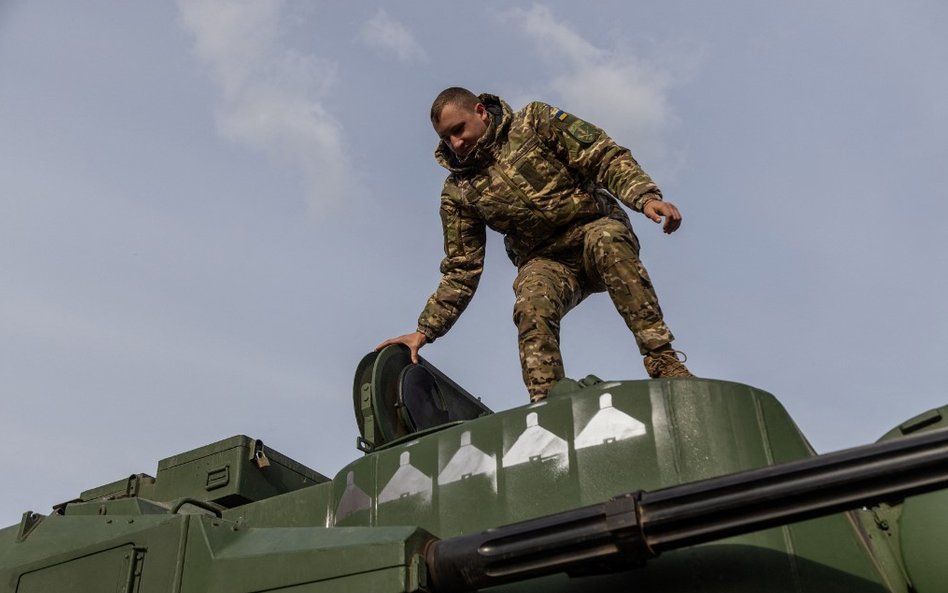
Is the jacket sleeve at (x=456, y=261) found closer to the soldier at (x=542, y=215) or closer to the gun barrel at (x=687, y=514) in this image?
the soldier at (x=542, y=215)

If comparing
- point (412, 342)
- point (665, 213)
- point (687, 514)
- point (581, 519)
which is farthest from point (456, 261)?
point (687, 514)

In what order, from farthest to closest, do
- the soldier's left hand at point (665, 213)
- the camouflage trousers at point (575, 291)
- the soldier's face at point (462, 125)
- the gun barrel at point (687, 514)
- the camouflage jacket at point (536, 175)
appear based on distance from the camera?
the soldier's face at point (462, 125) < the camouflage jacket at point (536, 175) < the camouflage trousers at point (575, 291) < the soldier's left hand at point (665, 213) < the gun barrel at point (687, 514)

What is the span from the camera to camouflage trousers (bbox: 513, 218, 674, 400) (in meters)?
5.36

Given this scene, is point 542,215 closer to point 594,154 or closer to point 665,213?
point 594,154

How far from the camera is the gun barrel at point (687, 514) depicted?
3434mm

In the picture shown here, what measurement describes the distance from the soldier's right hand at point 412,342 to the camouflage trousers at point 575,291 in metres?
0.70

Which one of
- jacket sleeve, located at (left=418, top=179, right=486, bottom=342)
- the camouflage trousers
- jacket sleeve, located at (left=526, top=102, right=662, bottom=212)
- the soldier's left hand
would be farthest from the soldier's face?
the soldier's left hand

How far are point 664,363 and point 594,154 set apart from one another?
1.23 metres

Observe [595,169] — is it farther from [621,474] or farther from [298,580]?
[298,580]

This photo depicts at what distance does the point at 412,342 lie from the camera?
20.2 feet

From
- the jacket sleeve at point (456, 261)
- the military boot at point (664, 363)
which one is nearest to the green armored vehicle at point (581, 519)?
the military boot at point (664, 363)

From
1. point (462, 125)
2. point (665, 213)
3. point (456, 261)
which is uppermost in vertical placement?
point (462, 125)

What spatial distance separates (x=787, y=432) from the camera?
4484 millimetres

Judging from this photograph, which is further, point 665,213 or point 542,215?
point 542,215
